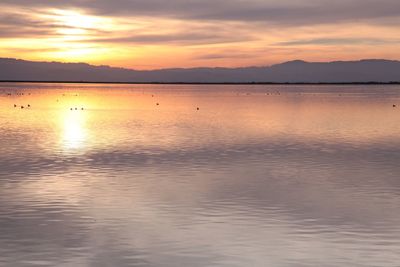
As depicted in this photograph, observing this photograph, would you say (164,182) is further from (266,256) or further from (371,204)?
(266,256)

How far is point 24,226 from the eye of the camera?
618 inches

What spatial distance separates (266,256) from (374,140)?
93.0 feet

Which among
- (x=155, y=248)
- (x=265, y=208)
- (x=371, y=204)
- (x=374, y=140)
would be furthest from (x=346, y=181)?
(x=374, y=140)

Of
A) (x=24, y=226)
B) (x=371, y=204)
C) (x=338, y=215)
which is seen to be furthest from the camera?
(x=371, y=204)

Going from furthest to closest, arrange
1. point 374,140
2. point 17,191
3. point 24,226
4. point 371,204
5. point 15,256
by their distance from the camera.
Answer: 1. point 374,140
2. point 17,191
3. point 371,204
4. point 24,226
5. point 15,256

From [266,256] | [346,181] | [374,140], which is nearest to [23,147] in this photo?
[346,181]

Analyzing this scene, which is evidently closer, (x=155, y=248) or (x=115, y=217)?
(x=155, y=248)

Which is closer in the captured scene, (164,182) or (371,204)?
(371,204)

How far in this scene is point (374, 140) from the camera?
1558 inches

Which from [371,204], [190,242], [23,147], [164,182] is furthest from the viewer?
[23,147]

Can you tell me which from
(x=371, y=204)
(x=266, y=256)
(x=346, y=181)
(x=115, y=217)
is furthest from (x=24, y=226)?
(x=346, y=181)

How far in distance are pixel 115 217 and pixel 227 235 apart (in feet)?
11.5

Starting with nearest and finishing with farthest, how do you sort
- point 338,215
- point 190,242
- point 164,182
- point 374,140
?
point 190,242, point 338,215, point 164,182, point 374,140

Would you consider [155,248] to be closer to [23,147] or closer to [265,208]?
[265,208]
